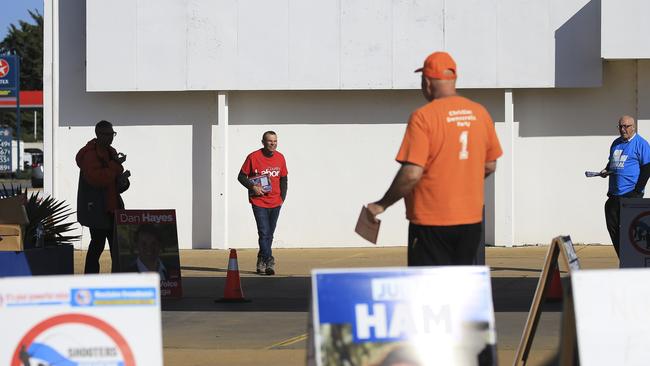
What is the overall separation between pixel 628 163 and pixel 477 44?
20.2 ft

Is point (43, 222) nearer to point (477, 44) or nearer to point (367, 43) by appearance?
point (367, 43)

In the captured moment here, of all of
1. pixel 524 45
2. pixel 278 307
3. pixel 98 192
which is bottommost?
pixel 278 307

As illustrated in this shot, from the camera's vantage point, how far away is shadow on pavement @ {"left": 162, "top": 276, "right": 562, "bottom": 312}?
11.8m

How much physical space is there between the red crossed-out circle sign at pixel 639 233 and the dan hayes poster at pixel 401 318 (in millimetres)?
6098

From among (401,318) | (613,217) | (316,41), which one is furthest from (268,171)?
(401,318)

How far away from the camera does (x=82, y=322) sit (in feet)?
18.6

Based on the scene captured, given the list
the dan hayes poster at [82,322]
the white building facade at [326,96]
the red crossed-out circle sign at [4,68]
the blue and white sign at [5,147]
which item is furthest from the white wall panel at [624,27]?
the red crossed-out circle sign at [4,68]

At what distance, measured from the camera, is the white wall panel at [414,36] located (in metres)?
19.1

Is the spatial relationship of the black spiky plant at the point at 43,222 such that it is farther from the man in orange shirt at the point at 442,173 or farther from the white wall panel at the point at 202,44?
the white wall panel at the point at 202,44

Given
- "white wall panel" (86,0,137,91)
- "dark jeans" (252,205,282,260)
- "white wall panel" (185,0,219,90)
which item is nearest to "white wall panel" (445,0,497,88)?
"white wall panel" (185,0,219,90)

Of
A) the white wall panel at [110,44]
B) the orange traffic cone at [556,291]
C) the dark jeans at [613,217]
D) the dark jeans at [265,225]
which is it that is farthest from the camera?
the white wall panel at [110,44]

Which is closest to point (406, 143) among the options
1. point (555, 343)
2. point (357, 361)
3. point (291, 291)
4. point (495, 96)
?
point (357, 361)

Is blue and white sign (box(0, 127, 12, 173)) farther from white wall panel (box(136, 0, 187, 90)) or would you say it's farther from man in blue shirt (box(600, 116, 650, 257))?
man in blue shirt (box(600, 116, 650, 257))

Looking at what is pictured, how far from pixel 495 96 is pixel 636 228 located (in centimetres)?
817
